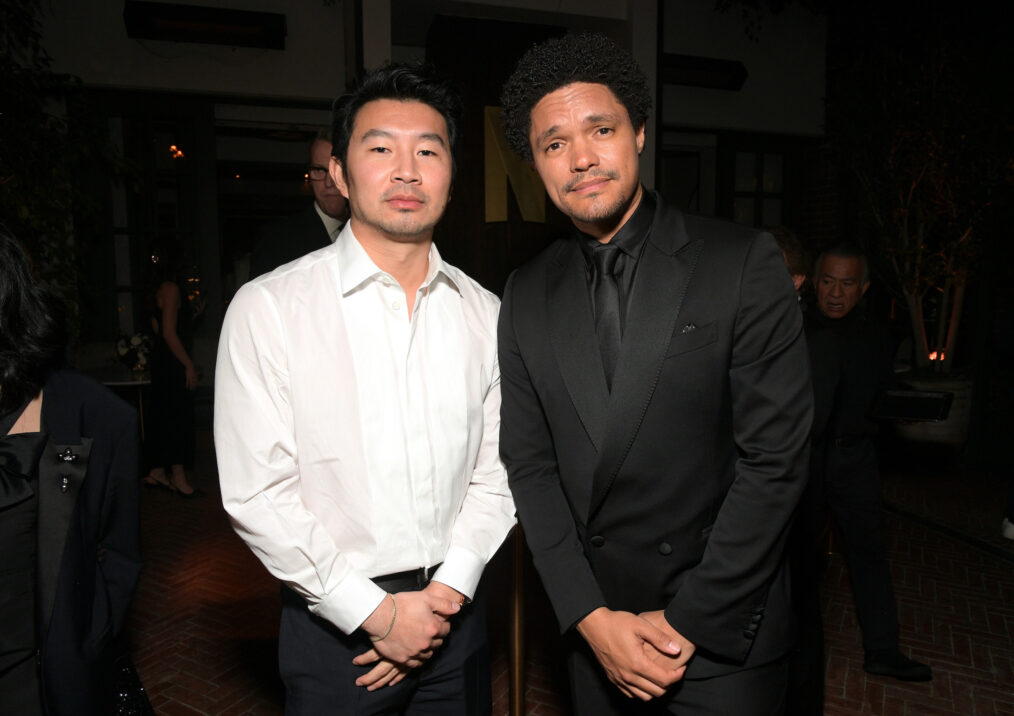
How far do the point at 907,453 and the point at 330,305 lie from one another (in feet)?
22.9

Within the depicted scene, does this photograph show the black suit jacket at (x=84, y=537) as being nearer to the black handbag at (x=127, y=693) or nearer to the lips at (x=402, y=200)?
the black handbag at (x=127, y=693)

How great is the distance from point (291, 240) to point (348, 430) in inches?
83.5

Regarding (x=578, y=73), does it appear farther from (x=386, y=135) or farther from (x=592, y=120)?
(x=386, y=135)

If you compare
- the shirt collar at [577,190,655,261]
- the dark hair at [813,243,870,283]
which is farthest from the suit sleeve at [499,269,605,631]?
the dark hair at [813,243,870,283]

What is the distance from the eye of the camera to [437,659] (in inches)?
67.9

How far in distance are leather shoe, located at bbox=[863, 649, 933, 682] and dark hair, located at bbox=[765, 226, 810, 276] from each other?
1.78 meters

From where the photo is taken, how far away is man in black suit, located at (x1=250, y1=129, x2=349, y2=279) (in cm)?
348

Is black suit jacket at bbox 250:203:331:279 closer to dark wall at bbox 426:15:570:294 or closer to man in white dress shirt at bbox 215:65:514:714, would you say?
dark wall at bbox 426:15:570:294

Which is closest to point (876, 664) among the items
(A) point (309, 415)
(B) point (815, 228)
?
(A) point (309, 415)

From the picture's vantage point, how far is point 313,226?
3.53 m

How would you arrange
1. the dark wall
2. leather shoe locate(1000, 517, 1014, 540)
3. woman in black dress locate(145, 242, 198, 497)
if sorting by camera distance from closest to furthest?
leather shoe locate(1000, 517, 1014, 540)
the dark wall
woman in black dress locate(145, 242, 198, 497)

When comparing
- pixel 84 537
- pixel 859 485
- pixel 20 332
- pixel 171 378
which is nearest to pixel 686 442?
pixel 84 537

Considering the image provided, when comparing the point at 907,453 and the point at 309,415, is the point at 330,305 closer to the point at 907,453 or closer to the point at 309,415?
the point at 309,415

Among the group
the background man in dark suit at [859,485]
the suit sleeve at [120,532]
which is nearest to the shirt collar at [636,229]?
the suit sleeve at [120,532]
